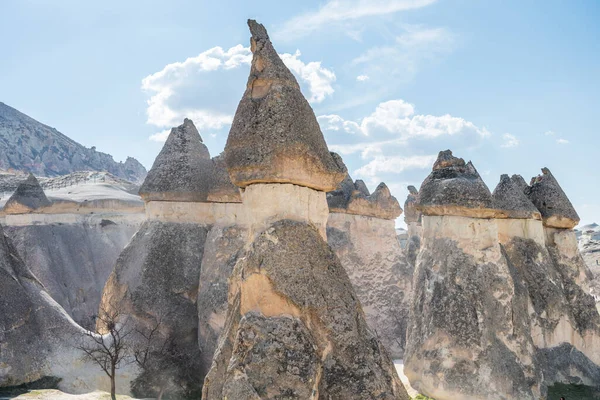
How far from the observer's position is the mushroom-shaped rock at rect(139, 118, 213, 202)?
10.6 meters

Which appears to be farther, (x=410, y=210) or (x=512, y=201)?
(x=410, y=210)

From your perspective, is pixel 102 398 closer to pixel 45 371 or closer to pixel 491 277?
pixel 45 371

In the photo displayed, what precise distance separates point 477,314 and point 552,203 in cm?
456

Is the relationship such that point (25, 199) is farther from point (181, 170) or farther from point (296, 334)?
point (296, 334)

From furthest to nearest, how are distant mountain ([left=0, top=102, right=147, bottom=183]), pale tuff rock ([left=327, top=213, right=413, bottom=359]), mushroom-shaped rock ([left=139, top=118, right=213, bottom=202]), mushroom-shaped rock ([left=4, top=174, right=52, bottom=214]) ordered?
distant mountain ([left=0, top=102, right=147, bottom=183]) → mushroom-shaped rock ([left=4, top=174, right=52, bottom=214]) → pale tuff rock ([left=327, top=213, right=413, bottom=359]) → mushroom-shaped rock ([left=139, top=118, right=213, bottom=202])

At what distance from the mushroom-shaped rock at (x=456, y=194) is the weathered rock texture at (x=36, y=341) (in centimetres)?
569

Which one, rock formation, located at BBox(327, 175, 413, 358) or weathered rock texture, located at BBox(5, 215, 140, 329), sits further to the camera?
weathered rock texture, located at BBox(5, 215, 140, 329)

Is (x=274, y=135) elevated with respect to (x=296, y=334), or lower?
elevated

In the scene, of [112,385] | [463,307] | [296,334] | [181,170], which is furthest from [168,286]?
[296,334]

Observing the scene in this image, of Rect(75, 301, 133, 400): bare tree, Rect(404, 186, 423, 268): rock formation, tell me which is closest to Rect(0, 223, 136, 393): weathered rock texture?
Rect(75, 301, 133, 400): bare tree

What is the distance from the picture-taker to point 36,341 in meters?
9.13

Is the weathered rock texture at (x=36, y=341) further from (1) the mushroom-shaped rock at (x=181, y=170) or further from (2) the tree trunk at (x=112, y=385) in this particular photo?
(1) the mushroom-shaped rock at (x=181, y=170)

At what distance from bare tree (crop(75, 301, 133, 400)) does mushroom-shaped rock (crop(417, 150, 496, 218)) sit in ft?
17.6

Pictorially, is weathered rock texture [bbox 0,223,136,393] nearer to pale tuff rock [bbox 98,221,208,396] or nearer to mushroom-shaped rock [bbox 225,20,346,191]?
pale tuff rock [bbox 98,221,208,396]
